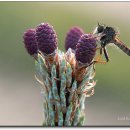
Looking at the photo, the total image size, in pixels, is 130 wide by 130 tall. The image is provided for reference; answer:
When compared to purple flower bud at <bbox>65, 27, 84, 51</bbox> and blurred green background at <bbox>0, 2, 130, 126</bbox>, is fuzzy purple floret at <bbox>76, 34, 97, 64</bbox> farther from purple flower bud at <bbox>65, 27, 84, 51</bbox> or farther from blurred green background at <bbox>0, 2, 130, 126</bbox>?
blurred green background at <bbox>0, 2, 130, 126</bbox>

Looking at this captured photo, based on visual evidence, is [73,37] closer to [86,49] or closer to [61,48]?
[86,49]

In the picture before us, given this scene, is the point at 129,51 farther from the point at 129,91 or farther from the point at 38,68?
the point at 129,91

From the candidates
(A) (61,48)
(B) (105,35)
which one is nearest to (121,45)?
(B) (105,35)

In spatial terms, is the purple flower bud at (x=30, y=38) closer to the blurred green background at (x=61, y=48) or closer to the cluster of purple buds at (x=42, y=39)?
the cluster of purple buds at (x=42, y=39)

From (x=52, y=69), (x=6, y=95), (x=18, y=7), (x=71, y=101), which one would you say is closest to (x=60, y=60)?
(x=52, y=69)

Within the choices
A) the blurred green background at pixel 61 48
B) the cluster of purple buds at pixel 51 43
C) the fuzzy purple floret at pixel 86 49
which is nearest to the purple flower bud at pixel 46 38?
the cluster of purple buds at pixel 51 43
